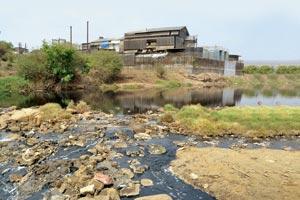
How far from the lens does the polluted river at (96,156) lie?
14.1m

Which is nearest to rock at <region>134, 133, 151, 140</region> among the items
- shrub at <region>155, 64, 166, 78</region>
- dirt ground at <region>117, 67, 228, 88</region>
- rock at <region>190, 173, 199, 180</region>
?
rock at <region>190, 173, 199, 180</region>

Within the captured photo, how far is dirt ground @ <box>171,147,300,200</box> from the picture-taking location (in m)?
13.8

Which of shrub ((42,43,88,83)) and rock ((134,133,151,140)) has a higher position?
shrub ((42,43,88,83))

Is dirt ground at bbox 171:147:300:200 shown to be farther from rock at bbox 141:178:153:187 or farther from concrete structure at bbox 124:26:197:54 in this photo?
concrete structure at bbox 124:26:197:54

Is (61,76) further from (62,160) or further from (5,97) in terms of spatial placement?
(62,160)

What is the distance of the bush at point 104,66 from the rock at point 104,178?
50.6 meters

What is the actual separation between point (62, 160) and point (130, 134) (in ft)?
22.8

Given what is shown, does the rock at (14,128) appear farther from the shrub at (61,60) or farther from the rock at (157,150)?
the shrub at (61,60)

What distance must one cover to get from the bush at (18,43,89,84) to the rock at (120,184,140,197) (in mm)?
42792

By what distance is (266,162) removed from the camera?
17.4 metres

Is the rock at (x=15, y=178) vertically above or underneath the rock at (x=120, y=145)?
underneath

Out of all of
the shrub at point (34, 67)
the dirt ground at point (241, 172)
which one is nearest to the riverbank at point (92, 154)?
the dirt ground at point (241, 172)

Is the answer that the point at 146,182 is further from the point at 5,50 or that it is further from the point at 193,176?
the point at 5,50

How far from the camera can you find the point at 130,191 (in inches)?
547
